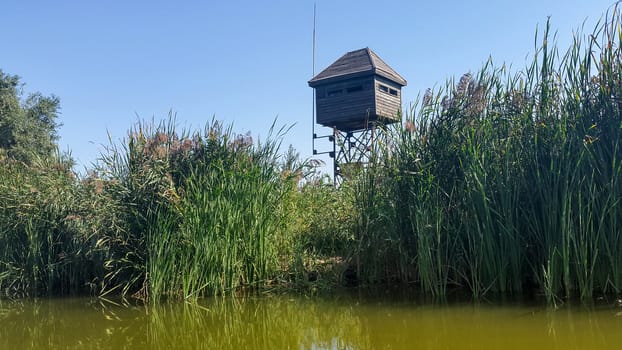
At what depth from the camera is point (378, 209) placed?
5648 mm

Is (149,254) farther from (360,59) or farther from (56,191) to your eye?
(360,59)

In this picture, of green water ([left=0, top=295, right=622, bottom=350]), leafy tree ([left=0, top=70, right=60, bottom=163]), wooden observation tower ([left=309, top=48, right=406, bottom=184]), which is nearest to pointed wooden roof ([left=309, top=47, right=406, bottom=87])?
wooden observation tower ([left=309, top=48, right=406, bottom=184])

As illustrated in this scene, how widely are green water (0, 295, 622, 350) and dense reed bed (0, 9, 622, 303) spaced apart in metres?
0.48

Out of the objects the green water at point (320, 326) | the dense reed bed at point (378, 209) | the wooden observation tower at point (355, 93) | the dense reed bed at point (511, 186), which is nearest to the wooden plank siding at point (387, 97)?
the wooden observation tower at point (355, 93)

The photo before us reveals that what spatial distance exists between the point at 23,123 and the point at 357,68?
475 inches

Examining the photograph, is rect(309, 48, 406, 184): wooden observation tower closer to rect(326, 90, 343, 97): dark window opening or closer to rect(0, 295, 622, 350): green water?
rect(326, 90, 343, 97): dark window opening

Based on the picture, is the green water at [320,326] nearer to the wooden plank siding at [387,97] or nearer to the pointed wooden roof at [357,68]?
the wooden plank siding at [387,97]

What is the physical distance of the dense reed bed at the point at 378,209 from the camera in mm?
4332

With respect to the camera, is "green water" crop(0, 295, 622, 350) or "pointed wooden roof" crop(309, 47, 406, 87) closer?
"green water" crop(0, 295, 622, 350)

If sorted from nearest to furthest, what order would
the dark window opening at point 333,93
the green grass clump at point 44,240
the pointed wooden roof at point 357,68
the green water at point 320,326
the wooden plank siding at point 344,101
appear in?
the green water at point 320,326, the green grass clump at point 44,240, the wooden plank siding at point 344,101, the pointed wooden roof at point 357,68, the dark window opening at point 333,93

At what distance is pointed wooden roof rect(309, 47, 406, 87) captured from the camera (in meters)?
17.6

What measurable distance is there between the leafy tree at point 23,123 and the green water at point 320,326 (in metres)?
13.8

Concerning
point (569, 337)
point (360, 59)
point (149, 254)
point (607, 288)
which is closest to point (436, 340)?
point (569, 337)

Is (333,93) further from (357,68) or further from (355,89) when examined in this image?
(357,68)
